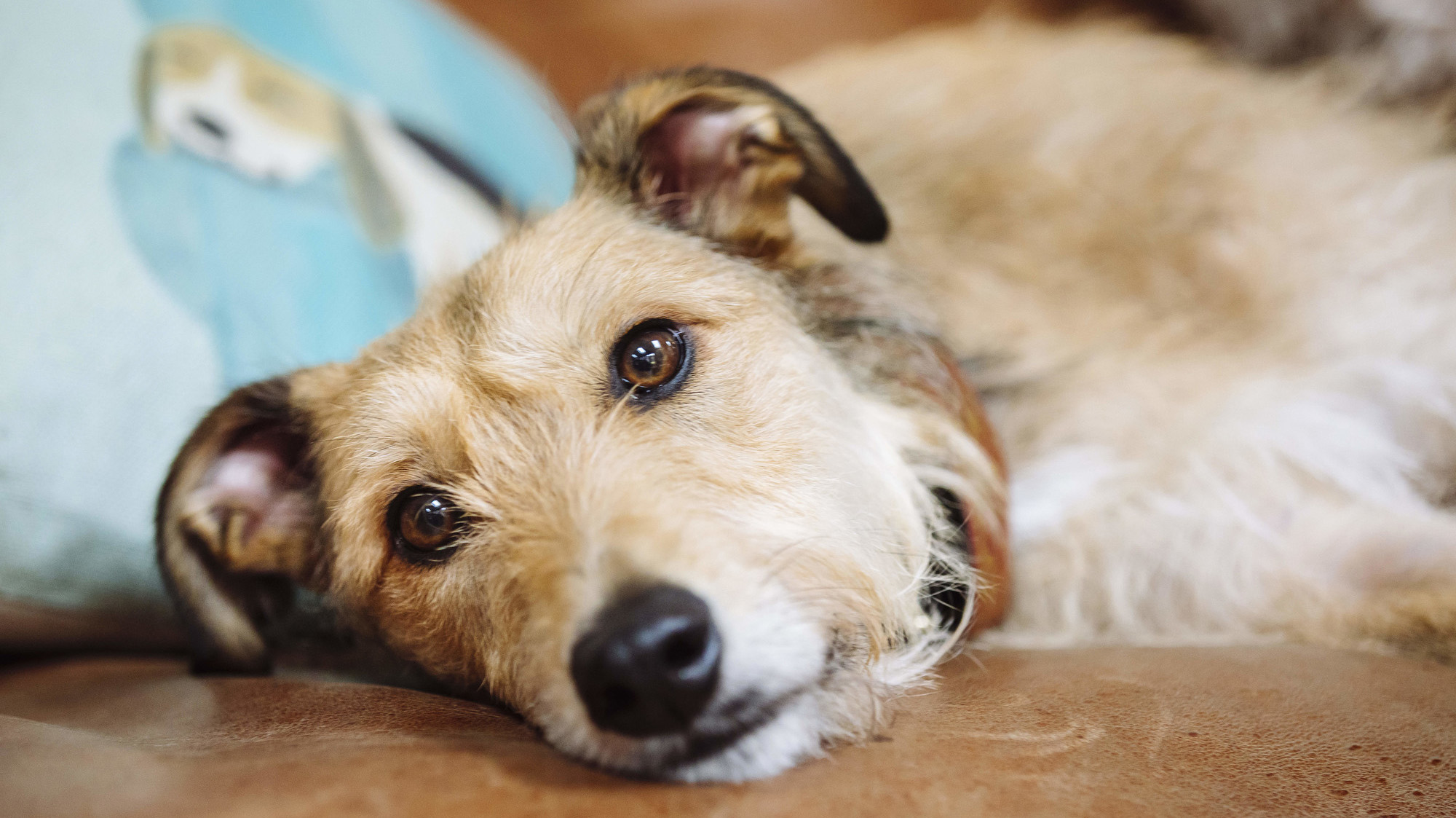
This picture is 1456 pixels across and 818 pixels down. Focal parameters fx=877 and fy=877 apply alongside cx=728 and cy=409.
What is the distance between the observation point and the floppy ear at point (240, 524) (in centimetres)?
165

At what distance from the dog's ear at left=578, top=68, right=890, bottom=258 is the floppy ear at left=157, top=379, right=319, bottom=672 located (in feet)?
2.77

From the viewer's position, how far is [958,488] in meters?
1.76

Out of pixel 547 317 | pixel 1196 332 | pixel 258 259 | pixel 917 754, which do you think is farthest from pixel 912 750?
pixel 258 259

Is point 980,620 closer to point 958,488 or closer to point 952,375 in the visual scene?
point 958,488

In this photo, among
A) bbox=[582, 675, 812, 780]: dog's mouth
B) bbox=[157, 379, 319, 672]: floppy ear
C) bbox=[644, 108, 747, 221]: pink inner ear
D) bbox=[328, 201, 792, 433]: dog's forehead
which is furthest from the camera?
bbox=[644, 108, 747, 221]: pink inner ear

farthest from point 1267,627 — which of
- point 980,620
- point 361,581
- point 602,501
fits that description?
point 361,581

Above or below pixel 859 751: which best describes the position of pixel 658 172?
above

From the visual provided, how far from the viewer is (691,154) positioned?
1.83 metres

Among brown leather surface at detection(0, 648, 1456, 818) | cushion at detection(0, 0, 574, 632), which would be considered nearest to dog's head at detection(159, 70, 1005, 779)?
Result: brown leather surface at detection(0, 648, 1456, 818)

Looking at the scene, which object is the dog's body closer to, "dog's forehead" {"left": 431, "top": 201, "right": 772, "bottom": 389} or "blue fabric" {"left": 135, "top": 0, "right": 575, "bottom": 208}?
"dog's forehead" {"left": 431, "top": 201, "right": 772, "bottom": 389}

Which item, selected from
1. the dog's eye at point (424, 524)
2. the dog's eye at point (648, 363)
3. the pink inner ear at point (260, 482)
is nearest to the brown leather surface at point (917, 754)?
the dog's eye at point (424, 524)

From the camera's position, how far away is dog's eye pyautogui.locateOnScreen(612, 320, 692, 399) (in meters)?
1.48

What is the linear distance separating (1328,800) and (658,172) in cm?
153

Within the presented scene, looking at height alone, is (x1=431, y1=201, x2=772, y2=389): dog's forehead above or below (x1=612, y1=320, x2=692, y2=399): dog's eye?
above
